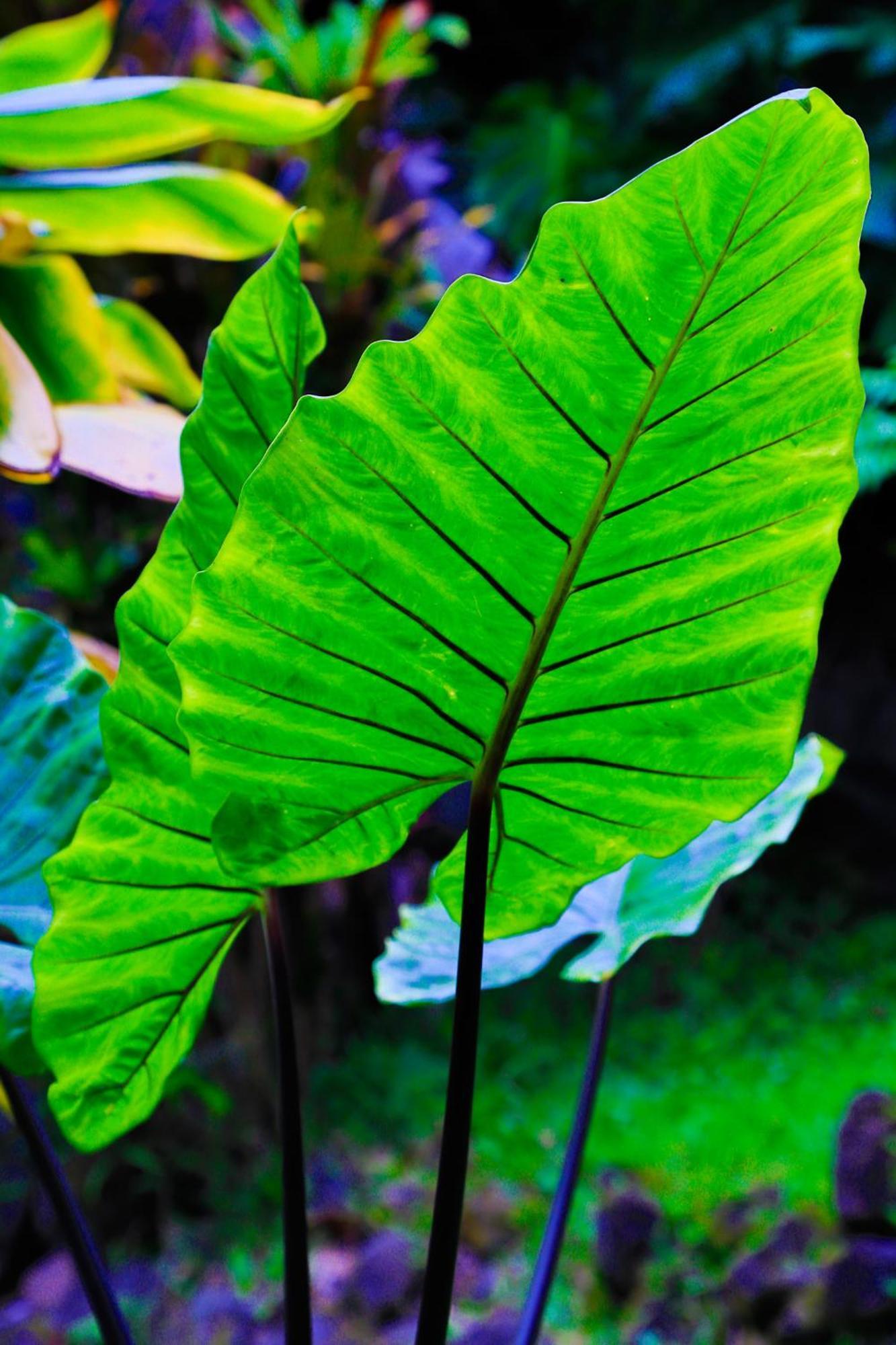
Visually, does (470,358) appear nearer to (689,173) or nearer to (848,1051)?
(689,173)

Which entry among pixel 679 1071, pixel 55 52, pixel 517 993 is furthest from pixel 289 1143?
pixel 517 993

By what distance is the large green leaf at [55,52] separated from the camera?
3.61ft

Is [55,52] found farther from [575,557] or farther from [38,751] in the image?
[575,557]

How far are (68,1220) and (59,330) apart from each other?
2.58ft

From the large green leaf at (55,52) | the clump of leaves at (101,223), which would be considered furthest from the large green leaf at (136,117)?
the large green leaf at (55,52)

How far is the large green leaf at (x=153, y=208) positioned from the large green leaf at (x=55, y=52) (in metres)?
0.23

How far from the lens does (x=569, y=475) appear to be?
339mm

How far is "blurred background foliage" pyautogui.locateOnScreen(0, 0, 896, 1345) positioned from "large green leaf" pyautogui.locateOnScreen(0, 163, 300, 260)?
108 millimetres

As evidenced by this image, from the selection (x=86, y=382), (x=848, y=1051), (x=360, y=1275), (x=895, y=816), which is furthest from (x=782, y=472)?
(x=895, y=816)

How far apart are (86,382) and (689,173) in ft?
2.66

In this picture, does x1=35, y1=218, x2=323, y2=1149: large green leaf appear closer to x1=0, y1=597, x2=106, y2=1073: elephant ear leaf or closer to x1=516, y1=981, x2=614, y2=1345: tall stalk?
x1=0, y1=597, x2=106, y2=1073: elephant ear leaf

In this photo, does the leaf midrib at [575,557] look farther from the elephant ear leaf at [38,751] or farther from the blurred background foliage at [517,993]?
the blurred background foliage at [517,993]

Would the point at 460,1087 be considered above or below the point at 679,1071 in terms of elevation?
above

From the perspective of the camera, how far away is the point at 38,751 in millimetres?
596
